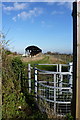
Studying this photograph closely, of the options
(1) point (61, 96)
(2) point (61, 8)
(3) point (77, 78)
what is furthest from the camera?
(1) point (61, 96)

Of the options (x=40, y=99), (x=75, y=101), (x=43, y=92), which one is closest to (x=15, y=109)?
(x=40, y=99)

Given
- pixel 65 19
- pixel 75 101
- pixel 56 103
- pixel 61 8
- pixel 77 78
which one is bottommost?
pixel 56 103

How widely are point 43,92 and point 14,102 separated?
22.6 inches

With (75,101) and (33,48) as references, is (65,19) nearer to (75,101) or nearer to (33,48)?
(33,48)

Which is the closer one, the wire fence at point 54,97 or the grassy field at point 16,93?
the grassy field at point 16,93

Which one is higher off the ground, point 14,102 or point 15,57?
point 15,57

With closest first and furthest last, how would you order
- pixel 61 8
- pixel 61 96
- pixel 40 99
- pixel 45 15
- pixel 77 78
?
pixel 77 78, pixel 61 8, pixel 45 15, pixel 40 99, pixel 61 96

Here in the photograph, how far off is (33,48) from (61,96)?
1007 millimetres

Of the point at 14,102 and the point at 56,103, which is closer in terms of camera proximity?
the point at 14,102

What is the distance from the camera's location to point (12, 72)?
2371 millimetres

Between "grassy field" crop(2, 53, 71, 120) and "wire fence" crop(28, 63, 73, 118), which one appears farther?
"wire fence" crop(28, 63, 73, 118)

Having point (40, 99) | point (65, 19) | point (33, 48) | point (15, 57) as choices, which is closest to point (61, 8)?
point (65, 19)

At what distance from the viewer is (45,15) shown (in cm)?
212

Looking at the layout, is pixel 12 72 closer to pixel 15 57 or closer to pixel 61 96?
pixel 15 57
